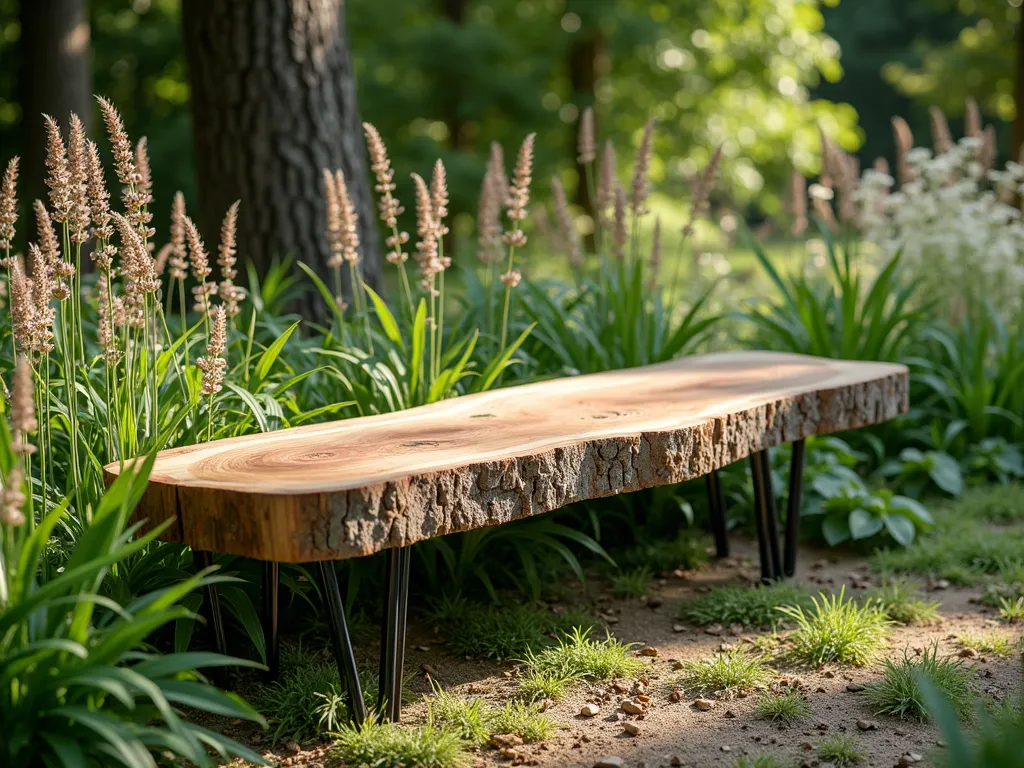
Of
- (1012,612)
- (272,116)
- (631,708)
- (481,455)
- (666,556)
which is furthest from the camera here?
(272,116)

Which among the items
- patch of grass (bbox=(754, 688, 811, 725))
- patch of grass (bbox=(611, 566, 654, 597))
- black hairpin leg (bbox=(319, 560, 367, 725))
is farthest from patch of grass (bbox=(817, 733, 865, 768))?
patch of grass (bbox=(611, 566, 654, 597))

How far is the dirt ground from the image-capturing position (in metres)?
2.42

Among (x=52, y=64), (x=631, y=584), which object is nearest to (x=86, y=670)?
(x=631, y=584)

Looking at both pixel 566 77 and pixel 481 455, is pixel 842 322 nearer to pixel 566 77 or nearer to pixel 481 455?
pixel 481 455

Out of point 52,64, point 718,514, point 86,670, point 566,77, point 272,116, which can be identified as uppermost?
point 566,77

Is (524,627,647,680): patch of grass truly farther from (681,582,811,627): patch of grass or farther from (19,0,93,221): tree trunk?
(19,0,93,221): tree trunk

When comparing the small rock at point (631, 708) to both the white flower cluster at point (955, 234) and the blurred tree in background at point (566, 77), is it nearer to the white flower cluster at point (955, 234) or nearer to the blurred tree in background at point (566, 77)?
the white flower cluster at point (955, 234)

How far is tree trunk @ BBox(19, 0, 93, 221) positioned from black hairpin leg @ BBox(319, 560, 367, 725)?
6.37 meters

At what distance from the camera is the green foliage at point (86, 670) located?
72.1 inches

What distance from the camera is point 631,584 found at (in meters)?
3.57

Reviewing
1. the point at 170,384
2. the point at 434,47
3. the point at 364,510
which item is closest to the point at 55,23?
the point at 434,47

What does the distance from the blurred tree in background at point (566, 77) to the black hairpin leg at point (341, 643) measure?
304 inches

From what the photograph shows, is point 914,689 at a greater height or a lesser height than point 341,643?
lesser

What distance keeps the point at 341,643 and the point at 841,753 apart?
1.17 meters
